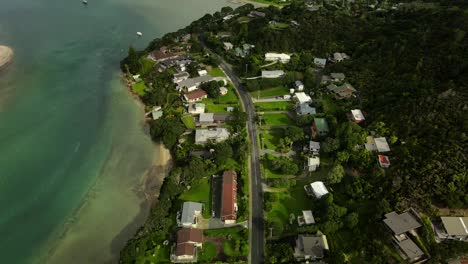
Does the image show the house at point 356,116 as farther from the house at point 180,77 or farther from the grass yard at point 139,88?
the grass yard at point 139,88

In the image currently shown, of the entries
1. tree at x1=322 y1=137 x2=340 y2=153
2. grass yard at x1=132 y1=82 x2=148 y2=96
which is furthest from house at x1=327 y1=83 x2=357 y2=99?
grass yard at x1=132 y1=82 x2=148 y2=96

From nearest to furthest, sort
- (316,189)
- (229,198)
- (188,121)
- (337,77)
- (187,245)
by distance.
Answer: (187,245)
(229,198)
(316,189)
(188,121)
(337,77)

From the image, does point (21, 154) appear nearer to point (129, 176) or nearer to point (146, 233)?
point (129, 176)

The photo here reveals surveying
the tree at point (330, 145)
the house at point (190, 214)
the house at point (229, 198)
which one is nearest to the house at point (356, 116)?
the tree at point (330, 145)

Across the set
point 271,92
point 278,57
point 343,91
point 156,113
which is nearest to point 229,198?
point 156,113

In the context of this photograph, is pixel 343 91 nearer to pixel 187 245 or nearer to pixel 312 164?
pixel 312 164

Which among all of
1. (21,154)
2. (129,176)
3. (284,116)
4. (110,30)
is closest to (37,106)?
(21,154)
